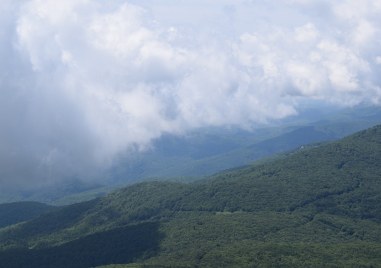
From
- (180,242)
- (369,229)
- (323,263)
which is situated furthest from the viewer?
(369,229)

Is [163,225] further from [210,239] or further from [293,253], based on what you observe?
[293,253]

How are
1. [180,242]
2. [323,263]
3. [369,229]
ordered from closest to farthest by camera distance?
[323,263] → [180,242] → [369,229]

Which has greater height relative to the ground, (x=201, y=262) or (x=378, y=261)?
(x=201, y=262)

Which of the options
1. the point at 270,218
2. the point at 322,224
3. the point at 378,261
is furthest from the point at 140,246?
the point at 378,261

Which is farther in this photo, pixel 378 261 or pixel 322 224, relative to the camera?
pixel 322 224

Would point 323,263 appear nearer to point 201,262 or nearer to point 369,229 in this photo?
point 201,262

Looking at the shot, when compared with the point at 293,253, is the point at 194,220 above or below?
above

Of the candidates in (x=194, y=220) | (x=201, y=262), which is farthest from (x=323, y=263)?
(x=194, y=220)
